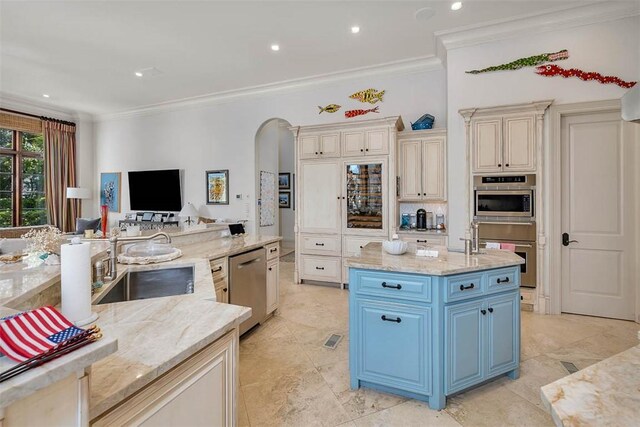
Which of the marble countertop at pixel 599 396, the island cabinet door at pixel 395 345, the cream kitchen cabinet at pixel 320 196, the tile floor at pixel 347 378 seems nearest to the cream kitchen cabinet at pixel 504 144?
the tile floor at pixel 347 378

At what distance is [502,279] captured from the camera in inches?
79.4

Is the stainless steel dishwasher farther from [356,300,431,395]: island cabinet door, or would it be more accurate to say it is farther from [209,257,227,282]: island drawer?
[356,300,431,395]: island cabinet door

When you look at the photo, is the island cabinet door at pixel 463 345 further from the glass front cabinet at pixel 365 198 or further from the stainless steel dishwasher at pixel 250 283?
the glass front cabinet at pixel 365 198

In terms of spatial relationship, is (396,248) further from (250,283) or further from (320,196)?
(320,196)

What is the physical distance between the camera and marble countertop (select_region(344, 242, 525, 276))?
182 centimetres

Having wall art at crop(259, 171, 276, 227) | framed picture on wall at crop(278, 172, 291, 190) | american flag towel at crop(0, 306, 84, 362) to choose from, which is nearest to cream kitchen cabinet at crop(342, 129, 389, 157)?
wall art at crop(259, 171, 276, 227)

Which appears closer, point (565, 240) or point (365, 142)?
point (565, 240)

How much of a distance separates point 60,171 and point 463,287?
8.17 meters

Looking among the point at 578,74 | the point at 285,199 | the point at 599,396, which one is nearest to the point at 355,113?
the point at 578,74

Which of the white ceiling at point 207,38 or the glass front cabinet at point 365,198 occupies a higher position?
the white ceiling at point 207,38

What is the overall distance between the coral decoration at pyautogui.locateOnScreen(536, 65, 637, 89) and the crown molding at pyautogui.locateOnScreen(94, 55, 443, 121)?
1.31 metres

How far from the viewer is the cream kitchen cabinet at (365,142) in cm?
421

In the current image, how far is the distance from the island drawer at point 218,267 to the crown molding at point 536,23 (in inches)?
143

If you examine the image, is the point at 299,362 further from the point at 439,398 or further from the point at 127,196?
the point at 127,196
